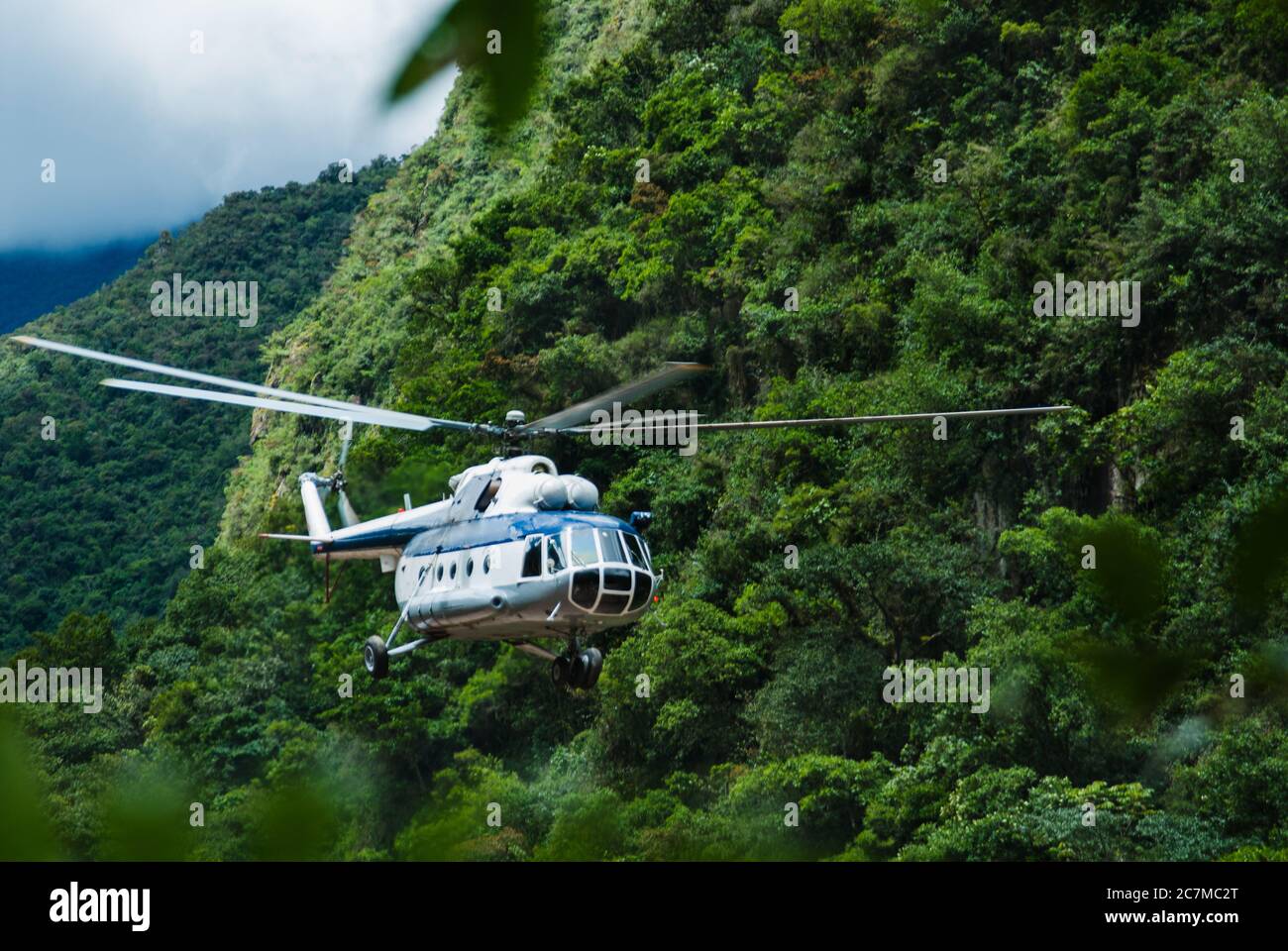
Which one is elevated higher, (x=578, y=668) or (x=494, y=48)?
(x=494, y=48)

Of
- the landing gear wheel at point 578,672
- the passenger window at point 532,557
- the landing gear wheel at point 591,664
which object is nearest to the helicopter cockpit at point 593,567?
the passenger window at point 532,557

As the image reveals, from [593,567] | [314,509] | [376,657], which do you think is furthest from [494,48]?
[314,509]

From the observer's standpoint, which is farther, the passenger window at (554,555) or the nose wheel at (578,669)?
the nose wheel at (578,669)

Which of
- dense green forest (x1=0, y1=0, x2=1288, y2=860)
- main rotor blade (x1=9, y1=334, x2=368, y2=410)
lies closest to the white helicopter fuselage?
main rotor blade (x1=9, y1=334, x2=368, y2=410)

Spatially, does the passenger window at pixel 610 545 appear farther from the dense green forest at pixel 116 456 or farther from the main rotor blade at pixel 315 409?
the dense green forest at pixel 116 456

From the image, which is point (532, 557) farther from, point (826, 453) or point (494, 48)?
point (826, 453)

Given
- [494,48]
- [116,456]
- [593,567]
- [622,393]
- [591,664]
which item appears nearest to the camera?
[494,48]
